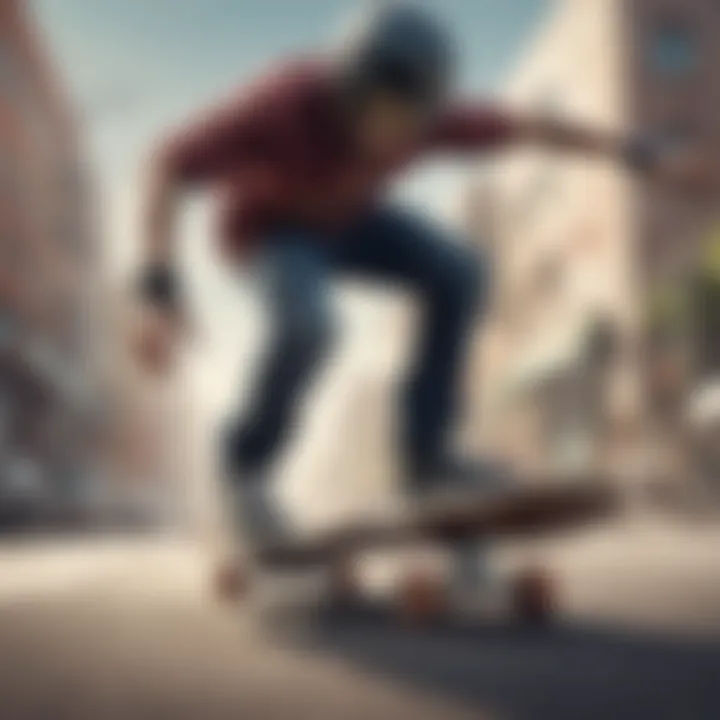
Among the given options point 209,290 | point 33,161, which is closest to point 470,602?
point 209,290

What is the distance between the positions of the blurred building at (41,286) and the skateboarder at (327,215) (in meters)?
0.15

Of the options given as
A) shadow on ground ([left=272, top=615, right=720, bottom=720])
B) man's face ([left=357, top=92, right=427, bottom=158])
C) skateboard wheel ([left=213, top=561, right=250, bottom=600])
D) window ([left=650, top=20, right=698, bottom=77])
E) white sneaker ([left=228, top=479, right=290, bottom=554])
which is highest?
window ([left=650, top=20, right=698, bottom=77])

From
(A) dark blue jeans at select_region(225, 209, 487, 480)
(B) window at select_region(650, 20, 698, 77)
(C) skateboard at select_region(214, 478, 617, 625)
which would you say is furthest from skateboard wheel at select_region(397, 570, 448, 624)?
(B) window at select_region(650, 20, 698, 77)

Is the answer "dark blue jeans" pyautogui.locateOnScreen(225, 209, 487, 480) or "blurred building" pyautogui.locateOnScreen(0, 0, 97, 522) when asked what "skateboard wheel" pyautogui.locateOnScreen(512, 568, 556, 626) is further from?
"blurred building" pyautogui.locateOnScreen(0, 0, 97, 522)

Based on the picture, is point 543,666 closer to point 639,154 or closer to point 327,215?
point 327,215

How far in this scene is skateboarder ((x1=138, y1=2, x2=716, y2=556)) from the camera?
88 centimetres

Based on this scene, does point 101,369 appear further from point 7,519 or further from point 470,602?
point 470,602

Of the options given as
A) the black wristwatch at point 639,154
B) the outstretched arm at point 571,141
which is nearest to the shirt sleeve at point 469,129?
the outstretched arm at point 571,141

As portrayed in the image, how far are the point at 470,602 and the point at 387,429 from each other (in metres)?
0.20

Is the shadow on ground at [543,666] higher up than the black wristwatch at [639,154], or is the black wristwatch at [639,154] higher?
the black wristwatch at [639,154]

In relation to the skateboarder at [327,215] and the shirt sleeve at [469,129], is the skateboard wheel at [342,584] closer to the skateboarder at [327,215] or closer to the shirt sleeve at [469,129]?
the skateboarder at [327,215]

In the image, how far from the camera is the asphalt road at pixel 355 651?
616 millimetres

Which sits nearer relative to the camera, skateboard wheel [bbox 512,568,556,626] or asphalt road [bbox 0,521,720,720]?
asphalt road [bbox 0,521,720,720]

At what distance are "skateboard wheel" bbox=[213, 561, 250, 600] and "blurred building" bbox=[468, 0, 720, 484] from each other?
1.01ft
